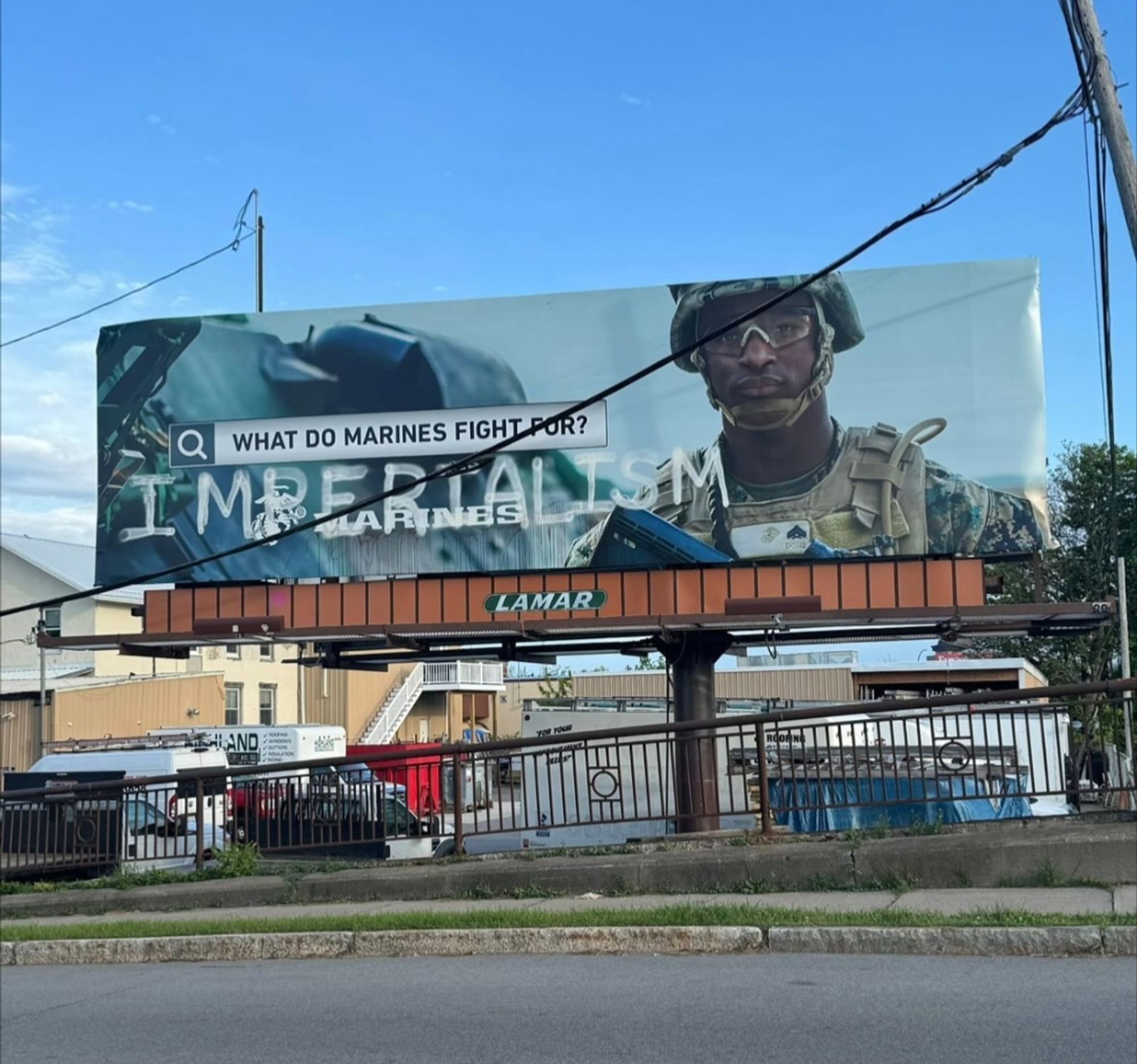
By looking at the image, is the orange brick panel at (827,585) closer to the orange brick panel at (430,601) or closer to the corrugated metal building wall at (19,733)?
the orange brick panel at (430,601)

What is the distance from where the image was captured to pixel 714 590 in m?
17.2

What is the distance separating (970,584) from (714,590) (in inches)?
133

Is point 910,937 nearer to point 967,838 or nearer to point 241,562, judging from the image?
point 967,838

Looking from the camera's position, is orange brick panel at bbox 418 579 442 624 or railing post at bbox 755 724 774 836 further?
orange brick panel at bbox 418 579 442 624

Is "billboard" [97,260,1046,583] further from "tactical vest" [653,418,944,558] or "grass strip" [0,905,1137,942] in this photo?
"grass strip" [0,905,1137,942]

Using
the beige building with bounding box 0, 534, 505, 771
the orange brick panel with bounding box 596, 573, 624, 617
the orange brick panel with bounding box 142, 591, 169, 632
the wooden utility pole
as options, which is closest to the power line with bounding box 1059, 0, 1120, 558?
the wooden utility pole

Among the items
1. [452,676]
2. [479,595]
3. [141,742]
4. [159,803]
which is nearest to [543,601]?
[479,595]

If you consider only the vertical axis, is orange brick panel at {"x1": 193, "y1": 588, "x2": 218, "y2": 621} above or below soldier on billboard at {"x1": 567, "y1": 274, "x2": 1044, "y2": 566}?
below

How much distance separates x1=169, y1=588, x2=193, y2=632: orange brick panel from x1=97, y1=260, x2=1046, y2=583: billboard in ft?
1.92

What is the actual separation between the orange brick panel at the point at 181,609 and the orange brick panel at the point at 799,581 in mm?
8761

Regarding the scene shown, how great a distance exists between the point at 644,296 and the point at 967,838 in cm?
1025

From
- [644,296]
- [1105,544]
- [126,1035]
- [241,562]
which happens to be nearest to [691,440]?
[644,296]

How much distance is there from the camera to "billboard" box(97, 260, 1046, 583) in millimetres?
16984

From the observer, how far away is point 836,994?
7113mm
